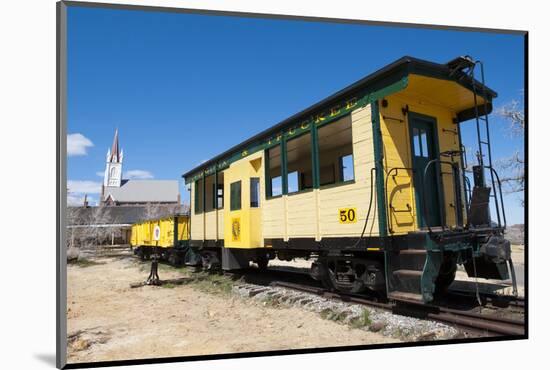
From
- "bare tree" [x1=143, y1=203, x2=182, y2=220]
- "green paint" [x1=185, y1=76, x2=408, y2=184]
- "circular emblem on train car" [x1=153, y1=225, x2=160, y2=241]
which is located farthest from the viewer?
"bare tree" [x1=143, y1=203, x2=182, y2=220]

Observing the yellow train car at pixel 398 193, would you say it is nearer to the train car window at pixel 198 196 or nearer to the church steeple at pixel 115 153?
the church steeple at pixel 115 153

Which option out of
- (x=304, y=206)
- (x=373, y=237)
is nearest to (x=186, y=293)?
(x=304, y=206)

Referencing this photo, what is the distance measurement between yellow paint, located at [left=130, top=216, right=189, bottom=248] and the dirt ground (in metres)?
6.34

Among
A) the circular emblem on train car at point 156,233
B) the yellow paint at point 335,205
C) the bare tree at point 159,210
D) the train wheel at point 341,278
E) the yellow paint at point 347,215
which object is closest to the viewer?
the yellow paint at point 335,205

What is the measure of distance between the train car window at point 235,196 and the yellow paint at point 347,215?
3215 mm

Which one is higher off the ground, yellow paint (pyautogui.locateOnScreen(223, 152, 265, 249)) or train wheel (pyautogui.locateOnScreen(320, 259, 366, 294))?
yellow paint (pyautogui.locateOnScreen(223, 152, 265, 249))

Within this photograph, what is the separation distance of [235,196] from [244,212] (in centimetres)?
75

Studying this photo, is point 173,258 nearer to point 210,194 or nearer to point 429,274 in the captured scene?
point 210,194

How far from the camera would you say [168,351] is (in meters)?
4.59

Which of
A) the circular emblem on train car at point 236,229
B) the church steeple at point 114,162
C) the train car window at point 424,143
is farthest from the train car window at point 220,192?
the train car window at point 424,143

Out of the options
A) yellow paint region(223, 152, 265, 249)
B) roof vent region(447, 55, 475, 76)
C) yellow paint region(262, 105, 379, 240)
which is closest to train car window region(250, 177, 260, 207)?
yellow paint region(223, 152, 265, 249)

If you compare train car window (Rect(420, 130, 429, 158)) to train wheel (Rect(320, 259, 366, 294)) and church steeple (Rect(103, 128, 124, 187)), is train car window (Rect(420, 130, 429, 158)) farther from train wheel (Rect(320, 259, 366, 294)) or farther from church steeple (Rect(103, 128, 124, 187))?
church steeple (Rect(103, 128, 124, 187))

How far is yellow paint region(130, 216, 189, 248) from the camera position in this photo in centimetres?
1421

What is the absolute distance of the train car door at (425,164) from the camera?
5883 millimetres
